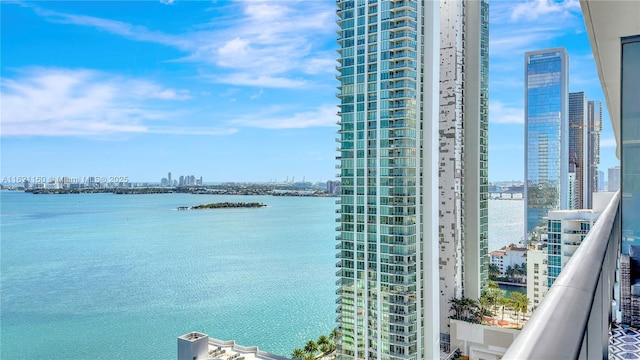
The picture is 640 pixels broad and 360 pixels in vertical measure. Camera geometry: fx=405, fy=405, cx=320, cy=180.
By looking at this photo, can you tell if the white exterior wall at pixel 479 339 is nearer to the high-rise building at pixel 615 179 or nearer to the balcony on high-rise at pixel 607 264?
the high-rise building at pixel 615 179

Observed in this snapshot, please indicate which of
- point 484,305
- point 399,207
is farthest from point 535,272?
point 399,207

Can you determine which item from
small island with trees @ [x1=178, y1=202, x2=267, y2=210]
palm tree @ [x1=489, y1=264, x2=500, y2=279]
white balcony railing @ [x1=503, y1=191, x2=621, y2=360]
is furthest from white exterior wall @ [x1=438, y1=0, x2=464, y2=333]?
small island with trees @ [x1=178, y1=202, x2=267, y2=210]

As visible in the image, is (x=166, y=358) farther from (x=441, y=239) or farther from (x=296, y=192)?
(x=296, y=192)

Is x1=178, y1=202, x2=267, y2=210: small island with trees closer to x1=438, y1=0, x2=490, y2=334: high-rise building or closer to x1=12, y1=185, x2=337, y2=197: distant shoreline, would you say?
x1=12, y1=185, x2=337, y2=197: distant shoreline

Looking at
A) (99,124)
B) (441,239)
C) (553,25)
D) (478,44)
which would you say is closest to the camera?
(441,239)

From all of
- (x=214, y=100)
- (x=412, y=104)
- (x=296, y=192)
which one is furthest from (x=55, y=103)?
(x=412, y=104)

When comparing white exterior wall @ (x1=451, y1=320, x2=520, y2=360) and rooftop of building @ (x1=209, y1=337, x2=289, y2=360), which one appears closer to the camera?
rooftop of building @ (x1=209, y1=337, x2=289, y2=360)
